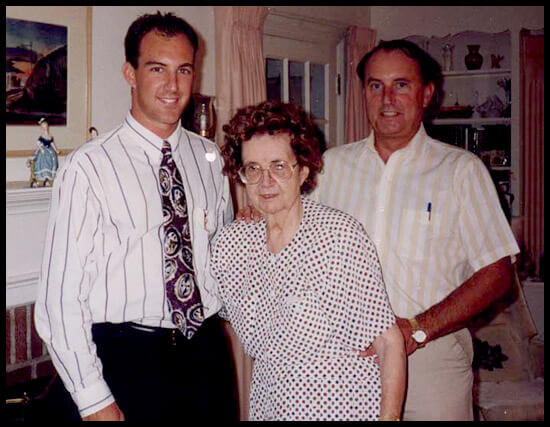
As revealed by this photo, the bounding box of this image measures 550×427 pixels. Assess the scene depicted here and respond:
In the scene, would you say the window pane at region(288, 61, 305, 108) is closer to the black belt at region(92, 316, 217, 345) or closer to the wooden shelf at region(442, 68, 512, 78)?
the wooden shelf at region(442, 68, 512, 78)

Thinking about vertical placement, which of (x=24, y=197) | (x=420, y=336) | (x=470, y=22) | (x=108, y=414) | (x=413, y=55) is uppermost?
(x=470, y=22)

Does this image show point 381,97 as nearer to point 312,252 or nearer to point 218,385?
point 312,252

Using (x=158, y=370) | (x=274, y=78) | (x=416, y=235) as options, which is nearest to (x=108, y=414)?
(x=158, y=370)

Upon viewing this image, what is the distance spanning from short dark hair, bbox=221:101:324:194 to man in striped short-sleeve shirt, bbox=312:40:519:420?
1.39 ft

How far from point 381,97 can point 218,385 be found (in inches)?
40.5

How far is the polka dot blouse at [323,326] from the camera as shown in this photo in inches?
60.2

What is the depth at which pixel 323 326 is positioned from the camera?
1.53m

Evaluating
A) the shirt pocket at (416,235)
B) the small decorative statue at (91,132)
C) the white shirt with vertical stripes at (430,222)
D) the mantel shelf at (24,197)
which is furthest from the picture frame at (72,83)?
the shirt pocket at (416,235)

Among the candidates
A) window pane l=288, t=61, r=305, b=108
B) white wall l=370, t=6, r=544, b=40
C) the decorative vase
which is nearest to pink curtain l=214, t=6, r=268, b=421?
window pane l=288, t=61, r=305, b=108

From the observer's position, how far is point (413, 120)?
6.77 ft

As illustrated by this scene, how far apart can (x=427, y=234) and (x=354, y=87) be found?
2.75m

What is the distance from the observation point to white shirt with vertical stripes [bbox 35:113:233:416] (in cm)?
163

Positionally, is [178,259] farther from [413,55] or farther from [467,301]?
[413,55]

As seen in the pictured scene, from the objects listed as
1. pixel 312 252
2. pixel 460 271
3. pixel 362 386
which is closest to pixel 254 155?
pixel 312 252
